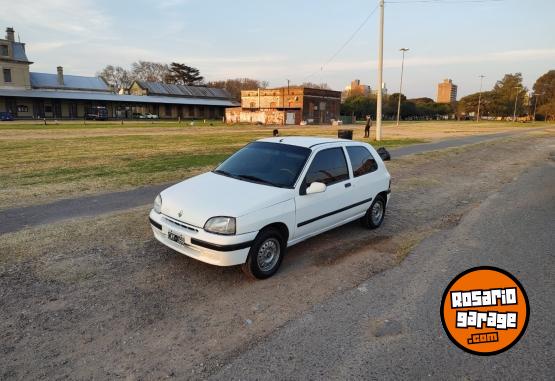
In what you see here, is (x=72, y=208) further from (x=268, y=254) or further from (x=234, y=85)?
(x=234, y=85)

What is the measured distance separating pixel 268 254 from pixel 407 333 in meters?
1.87

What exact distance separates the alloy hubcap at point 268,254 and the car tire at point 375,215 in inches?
92.9

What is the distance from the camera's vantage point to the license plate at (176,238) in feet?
14.7

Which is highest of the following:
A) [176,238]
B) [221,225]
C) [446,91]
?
[446,91]

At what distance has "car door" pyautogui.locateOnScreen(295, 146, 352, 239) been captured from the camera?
16.5ft

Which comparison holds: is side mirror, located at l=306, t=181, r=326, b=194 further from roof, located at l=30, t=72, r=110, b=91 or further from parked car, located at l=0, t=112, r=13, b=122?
roof, located at l=30, t=72, r=110, b=91

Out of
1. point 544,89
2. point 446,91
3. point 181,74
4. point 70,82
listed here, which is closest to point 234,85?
point 181,74

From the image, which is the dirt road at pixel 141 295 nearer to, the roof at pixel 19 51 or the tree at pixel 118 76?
the roof at pixel 19 51

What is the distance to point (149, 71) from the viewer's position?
103562 mm

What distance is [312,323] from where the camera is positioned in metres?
3.72

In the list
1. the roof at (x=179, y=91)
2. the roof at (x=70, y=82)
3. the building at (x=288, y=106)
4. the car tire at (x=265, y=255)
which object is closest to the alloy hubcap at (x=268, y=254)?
the car tire at (x=265, y=255)

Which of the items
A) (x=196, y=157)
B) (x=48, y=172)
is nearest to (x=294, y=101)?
(x=196, y=157)

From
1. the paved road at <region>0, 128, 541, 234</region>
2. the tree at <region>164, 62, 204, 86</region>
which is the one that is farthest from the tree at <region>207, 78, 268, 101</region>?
the paved road at <region>0, 128, 541, 234</region>

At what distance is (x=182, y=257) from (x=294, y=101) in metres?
66.7
